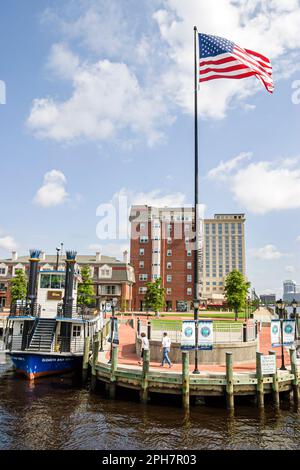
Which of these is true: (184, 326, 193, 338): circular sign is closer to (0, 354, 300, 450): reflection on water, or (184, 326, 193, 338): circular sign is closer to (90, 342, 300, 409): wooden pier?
(90, 342, 300, 409): wooden pier

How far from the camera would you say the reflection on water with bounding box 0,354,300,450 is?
456 inches

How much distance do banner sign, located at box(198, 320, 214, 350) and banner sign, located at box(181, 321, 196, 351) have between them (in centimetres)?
33

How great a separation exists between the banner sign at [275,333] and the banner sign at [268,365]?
2818mm

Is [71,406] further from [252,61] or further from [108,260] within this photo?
[108,260]

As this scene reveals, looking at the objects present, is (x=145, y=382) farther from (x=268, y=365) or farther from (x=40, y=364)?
(x=40, y=364)

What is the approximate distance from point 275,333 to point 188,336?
15.5 ft

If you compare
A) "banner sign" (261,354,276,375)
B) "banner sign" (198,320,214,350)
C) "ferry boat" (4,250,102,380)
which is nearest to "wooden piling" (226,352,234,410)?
"banner sign" (261,354,276,375)

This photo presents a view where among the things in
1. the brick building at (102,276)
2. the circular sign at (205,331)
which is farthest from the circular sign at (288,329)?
the brick building at (102,276)

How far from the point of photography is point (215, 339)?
1830 cm

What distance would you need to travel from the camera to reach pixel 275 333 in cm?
1819

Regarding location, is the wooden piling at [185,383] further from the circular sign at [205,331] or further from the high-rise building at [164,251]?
the high-rise building at [164,251]

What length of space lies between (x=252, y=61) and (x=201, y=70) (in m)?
2.62

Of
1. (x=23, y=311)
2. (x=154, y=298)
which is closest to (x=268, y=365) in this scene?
(x=23, y=311)
